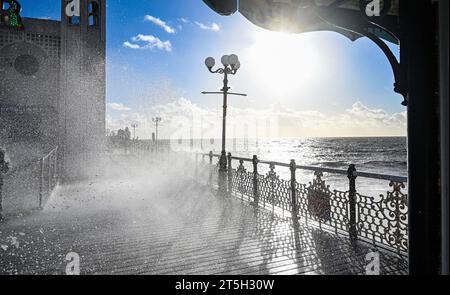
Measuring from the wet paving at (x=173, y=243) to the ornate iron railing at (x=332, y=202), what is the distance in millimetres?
346

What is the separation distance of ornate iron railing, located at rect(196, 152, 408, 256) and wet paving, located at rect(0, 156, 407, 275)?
0.35 m

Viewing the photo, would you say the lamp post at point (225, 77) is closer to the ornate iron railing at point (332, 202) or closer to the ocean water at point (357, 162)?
the ornate iron railing at point (332, 202)

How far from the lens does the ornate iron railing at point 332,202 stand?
448 centimetres

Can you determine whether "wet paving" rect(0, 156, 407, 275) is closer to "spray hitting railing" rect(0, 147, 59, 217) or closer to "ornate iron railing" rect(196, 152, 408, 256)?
"ornate iron railing" rect(196, 152, 408, 256)

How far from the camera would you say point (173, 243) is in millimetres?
4848

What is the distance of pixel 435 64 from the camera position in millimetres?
1115

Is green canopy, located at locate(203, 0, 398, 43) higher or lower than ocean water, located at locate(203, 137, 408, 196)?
higher

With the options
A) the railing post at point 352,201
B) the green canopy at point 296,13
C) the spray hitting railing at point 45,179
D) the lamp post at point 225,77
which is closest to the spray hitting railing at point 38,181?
the spray hitting railing at point 45,179

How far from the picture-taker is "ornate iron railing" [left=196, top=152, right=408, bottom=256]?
448 centimetres

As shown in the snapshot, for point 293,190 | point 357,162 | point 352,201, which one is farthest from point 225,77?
point 357,162

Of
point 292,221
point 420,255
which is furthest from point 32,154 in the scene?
point 420,255

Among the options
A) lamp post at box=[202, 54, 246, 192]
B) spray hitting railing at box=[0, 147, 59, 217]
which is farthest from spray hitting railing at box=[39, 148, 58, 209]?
lamp post at box=[202, 54, 246, 192]

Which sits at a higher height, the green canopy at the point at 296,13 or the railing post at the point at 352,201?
the green canopy at the point at 296,13

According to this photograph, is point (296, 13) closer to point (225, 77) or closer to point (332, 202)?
point (332, 202)
